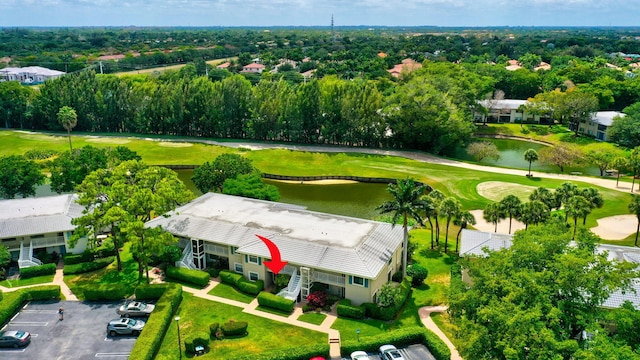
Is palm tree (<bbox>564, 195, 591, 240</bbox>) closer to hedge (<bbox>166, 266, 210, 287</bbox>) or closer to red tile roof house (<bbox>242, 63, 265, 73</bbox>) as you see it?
hedge (<bbox>166, 266, 210, 287</bbox>)

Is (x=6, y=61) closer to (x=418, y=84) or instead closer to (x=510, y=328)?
(x=418, y=84)

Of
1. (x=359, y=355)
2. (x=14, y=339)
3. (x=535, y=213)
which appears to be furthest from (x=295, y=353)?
(x=535, y=213)

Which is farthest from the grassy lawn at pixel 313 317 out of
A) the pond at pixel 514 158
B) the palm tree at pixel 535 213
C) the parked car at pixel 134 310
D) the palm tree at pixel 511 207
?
the pond at pixel 514 158

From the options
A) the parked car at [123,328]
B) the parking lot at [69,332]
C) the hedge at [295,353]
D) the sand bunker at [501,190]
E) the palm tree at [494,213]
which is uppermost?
the palm tree at [494,213]

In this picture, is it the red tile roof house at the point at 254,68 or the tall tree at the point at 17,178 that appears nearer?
the tall tree at the point at 17,178

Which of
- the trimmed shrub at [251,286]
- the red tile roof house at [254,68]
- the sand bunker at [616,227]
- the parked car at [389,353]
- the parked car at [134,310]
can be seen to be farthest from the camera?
the red tile roof house at [254,68]

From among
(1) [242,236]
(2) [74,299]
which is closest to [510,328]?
(1) [242,236]

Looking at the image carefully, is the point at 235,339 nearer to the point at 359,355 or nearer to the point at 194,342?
the point at 194,342

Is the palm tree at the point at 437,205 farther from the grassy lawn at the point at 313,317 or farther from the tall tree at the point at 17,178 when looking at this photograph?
the tall tree at the point at 17,178
